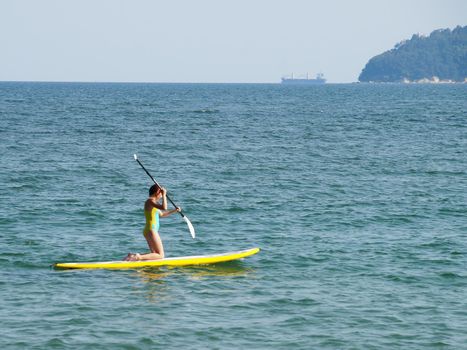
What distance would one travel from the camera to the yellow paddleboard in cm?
2022

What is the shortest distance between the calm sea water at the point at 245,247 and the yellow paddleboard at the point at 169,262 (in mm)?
208

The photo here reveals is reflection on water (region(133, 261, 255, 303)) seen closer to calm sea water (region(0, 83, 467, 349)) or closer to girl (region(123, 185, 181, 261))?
calm sea water (region(0, 83, 467, 349))

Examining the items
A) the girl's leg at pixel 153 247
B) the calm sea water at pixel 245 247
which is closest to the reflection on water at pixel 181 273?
the calm sea water at pixel 245 247

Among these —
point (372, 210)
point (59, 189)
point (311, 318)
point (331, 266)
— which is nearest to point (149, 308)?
point (311, 318)

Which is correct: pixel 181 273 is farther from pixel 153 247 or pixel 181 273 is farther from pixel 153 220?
pixel 153 220

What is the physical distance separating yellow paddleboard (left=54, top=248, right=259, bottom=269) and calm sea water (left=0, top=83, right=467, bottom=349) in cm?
21

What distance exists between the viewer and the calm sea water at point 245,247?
16.2 metres

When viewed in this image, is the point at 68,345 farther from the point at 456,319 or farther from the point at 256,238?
the point at 256,238

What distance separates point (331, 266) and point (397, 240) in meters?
3.84

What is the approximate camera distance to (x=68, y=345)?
49.8 ft

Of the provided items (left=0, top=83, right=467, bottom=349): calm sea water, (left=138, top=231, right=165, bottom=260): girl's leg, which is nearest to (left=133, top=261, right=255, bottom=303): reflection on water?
(left=0, top=83, right=467, bottom=349): calm sea water

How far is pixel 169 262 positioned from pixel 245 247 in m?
3.28

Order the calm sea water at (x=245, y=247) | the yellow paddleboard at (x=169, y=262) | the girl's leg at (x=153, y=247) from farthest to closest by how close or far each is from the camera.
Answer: the girl's leg at (x=153, y=247) < the yellow paddleboard at (x=169, y=262) < the calm sea water at (x=245, y=247)

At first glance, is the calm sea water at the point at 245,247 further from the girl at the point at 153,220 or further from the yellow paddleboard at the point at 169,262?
the girl at the point at 153,220
